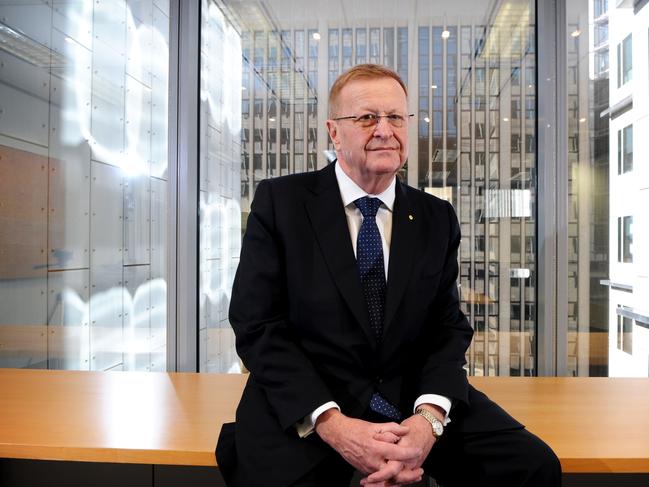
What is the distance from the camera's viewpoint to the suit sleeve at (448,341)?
1468 millimetres

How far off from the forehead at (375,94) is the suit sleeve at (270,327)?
1.06 feet

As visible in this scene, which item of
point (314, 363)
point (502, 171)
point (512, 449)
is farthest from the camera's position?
point (502, 171)

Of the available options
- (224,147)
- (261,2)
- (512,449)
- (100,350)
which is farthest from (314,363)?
(261,2)

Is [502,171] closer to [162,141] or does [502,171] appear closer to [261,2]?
[261,2]

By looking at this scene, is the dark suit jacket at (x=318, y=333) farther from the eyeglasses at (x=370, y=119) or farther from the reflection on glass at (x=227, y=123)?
the reflection on glass at (x=227, y=123)

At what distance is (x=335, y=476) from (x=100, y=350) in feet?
5.44

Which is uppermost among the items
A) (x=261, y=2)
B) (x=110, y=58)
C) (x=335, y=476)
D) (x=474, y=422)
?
(x=261, y=2)

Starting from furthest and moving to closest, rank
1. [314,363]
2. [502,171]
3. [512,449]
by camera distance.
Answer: [502,171] → [314,363] → [512,449]

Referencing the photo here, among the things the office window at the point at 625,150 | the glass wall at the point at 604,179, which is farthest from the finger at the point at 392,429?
the office window at the point at 625,150

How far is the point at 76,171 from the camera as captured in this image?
8.76ft

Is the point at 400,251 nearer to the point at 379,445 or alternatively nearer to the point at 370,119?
the point at 370,119

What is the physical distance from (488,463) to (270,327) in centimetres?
63

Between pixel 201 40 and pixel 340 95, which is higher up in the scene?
pixel 201 40

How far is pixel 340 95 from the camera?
1.54 metres
